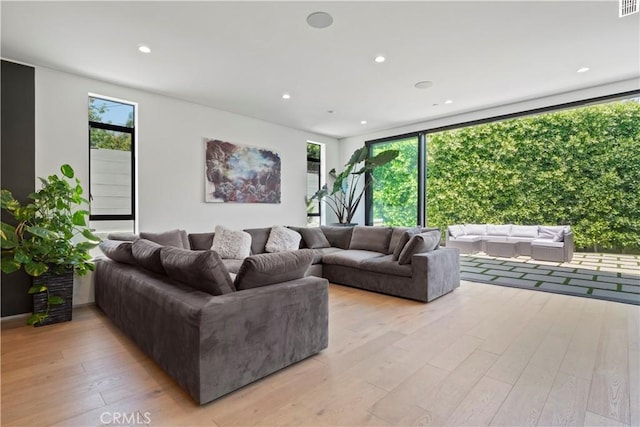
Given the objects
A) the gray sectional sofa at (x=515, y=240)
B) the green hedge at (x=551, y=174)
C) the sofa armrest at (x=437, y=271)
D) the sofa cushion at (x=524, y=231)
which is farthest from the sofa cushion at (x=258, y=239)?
the sofa cushion at (x=524, y=231)

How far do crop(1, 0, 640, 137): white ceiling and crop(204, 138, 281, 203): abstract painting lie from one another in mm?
830

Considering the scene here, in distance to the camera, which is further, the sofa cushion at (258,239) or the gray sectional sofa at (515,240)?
the gray sectional sofa at (515,240)

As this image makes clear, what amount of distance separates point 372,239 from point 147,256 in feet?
11.1

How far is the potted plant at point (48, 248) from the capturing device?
294cm

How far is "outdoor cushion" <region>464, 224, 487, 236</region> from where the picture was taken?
7.42 metres

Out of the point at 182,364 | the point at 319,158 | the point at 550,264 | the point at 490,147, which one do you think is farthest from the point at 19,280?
the point at 490,147

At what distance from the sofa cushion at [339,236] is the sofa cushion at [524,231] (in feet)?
13.7

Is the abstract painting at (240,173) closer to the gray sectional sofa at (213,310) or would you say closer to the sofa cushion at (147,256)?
the gray sectional sofa at (213,310)

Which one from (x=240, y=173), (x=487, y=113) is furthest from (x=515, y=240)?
(x=240, y=173)

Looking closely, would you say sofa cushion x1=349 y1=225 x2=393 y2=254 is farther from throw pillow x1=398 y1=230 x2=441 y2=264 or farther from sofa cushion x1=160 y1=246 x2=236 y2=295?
sofa cushion x1=160 y1=246 x2=236 y2=295

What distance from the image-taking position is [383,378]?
205cm

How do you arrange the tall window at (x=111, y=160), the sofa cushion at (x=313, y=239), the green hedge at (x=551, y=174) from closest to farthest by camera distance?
the tall window at (x=111, y=160) < the sofa cushion at (x=313, y=239) < the green hedge at (x=551, y=174)

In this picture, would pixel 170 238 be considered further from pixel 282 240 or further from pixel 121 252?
pixel 282 240

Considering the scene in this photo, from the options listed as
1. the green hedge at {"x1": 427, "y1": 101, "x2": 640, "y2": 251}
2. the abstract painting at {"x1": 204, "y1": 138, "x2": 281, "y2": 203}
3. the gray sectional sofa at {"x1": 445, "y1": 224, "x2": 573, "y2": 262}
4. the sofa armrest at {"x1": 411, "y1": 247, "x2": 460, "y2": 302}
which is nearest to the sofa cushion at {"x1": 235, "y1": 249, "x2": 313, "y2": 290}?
the sofa armrest at {"x1": 411, "y1": 247, "x2": 460, "y2": 302}
